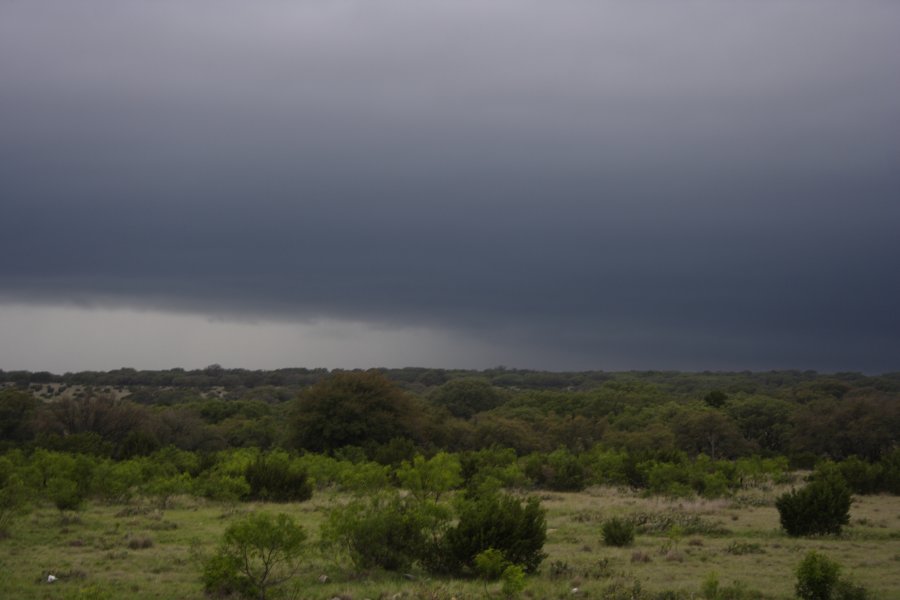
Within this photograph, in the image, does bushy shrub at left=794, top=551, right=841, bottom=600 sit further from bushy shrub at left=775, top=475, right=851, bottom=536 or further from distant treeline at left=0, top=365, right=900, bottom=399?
distant treeline at left=0, top=365, right=900, bottom=399

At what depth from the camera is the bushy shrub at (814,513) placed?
19578 millimetres

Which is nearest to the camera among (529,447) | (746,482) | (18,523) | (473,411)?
(18,523)

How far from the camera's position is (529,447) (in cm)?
5072

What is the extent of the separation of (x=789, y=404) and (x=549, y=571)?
5475 cm

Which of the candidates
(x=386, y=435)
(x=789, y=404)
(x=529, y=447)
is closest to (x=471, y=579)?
(x=386, y=435)

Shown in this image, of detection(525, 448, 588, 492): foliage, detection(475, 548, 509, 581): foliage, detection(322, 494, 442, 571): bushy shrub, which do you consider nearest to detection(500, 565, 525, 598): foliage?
detection(475, 548, 509, 581): foliage

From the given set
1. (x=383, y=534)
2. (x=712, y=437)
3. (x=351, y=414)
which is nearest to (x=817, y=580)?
(x=383, y=534)

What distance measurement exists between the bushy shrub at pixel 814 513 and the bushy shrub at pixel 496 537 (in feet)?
27.4

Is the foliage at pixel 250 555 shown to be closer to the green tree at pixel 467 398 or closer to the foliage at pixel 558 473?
the foliage at pixel 558 473

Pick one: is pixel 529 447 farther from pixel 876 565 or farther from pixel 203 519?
pixel 876 565

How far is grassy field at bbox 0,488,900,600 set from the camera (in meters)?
12.9

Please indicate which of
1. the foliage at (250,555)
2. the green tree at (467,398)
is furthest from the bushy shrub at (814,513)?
the green tree at (467,398)

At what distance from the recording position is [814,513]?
64.1 ft

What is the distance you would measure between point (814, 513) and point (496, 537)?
9.71 meters
